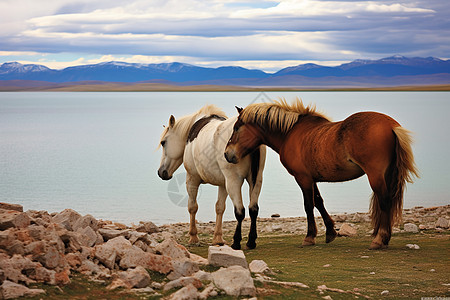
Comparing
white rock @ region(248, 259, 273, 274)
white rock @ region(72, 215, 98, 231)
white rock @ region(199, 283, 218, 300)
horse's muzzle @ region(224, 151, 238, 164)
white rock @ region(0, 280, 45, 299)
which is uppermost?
horse's muzzle @ region(224, 151, 238, 164)

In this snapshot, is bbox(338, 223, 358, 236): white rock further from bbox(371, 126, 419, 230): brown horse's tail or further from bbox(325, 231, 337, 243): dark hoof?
bbox(371, 126, 419, 230): brown horse's tail

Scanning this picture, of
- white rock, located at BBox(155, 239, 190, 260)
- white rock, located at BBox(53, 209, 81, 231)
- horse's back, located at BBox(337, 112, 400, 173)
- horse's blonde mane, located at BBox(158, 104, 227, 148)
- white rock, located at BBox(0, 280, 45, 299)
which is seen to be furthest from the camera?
horse's blonde mane, located at BBox(158, 104, 227, 148)

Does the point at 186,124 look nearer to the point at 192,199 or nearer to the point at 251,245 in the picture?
the point at 192,199

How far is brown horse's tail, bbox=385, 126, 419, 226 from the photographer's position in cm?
876

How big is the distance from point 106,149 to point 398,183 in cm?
3119

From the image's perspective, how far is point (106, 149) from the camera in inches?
1523

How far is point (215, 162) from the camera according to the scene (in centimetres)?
1035

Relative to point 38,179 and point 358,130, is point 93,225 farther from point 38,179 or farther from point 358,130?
point 38,179

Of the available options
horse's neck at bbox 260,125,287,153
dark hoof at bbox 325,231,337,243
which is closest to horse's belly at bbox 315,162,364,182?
horse's neck at bbox 260,125,287,153

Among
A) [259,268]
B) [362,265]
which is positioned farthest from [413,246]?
[259,268]

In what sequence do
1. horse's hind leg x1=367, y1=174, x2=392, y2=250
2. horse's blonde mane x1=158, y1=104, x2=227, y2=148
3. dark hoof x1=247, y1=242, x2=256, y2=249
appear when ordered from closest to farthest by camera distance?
horse's hind leg x1=367, y1=174, x2=392, y2=250 → dark hoof x1=247, y1=242, x2=256, y2=249 → horse's blonde mane x1=158, y1=104, x2=227, y2=148

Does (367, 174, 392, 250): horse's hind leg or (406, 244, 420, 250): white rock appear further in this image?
(406, 244, 420, 250): white rock

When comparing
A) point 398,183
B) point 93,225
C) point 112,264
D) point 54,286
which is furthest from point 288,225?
point 54,286

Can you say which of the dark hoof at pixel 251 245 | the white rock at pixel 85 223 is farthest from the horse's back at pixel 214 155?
the white rock at pixel 85 223
